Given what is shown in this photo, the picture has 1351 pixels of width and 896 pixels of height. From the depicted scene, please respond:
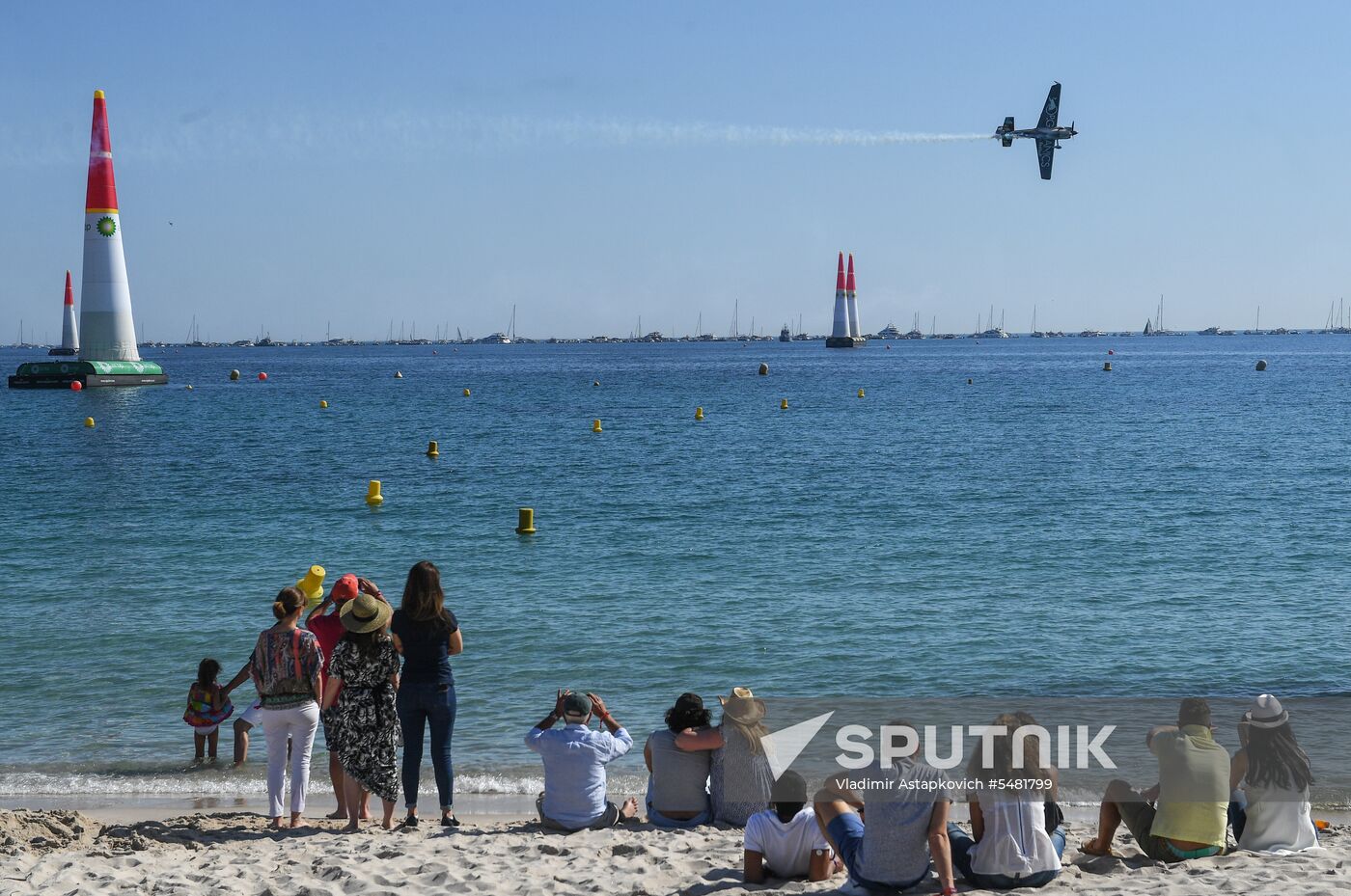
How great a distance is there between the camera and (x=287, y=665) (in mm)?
7969

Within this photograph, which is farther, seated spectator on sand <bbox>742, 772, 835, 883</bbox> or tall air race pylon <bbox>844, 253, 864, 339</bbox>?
tall air race pylon <bbox>844, 253, 864, 339</bbox>

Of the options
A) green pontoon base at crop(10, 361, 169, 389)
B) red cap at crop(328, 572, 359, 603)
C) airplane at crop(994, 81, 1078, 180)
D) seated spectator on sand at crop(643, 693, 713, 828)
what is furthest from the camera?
green pontoon base at crop(10, 361, 169, 389)

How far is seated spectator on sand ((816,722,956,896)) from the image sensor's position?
21.8ft

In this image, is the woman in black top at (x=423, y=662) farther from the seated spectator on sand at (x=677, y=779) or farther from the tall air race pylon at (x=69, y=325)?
the tall air race pylon at (x=69, y=325)

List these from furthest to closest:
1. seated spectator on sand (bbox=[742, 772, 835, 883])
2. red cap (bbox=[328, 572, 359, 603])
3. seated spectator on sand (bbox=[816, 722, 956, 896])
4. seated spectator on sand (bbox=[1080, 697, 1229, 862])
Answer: red cap (bbox=[328, 572, 359, 603])
seated spectator on sand (bbox=[1080, 697, 1229, 862])
seated spectator on sand (bbox=[742, 772, 835, 883])
seated spectator on sand (bbox=[816, 722, 956, 896])

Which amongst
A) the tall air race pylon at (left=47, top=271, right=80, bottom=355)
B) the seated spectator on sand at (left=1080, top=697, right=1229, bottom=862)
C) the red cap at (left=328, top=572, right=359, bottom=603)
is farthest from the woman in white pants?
the tall air race pylon at (left=47, top=271, right=80, bottom=355)

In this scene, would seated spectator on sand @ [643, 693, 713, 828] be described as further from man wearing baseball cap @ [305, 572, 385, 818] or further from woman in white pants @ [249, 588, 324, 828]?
woman in white pants @ [249, 588, 324, 828]

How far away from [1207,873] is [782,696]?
22.0 feet

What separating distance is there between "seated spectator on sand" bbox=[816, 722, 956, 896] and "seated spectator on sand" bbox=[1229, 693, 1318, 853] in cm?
210

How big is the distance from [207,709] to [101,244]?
206 ft

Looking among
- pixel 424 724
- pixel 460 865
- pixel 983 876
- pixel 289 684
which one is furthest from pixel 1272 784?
pixel 289 684

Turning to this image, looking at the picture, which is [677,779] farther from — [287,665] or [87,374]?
[87,374]

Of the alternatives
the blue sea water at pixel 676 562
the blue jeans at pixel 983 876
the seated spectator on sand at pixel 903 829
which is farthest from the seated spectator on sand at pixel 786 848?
the blue sea water at pixel 676 562

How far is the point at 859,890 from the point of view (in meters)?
6.80
